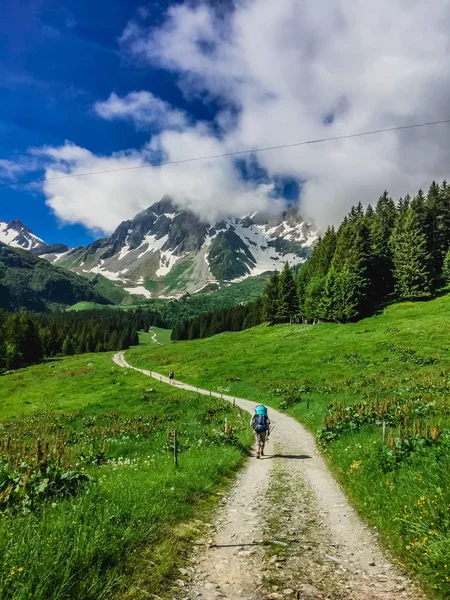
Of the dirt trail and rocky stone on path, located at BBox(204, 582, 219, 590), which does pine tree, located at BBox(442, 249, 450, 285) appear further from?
rocky stone on path, located at BBox(204, 582, 219, 590)

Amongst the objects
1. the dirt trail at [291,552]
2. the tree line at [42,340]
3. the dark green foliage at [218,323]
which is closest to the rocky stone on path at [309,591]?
the dirt trail at [291,552]

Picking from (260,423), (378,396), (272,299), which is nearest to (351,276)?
(272,299)

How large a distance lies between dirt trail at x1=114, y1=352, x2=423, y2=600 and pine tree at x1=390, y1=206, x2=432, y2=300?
7902cm

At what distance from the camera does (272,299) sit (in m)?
105

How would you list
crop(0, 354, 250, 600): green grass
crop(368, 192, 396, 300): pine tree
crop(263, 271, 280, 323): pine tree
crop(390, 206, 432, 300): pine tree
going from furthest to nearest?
crop(263, 271, 280, 323): pine tree → crop(368, 192, 396, 300): pine tree → crop(390, 206, 432, 300): pine tree → crop(0, 354, 250, 600): green grass

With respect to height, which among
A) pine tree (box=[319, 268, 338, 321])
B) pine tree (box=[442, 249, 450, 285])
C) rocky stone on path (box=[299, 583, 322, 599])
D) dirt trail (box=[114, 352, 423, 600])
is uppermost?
pine tree (box=[442, 249, 450, 285])

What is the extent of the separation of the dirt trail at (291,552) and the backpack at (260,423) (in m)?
5.04

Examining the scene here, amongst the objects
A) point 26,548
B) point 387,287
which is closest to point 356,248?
point 387,287

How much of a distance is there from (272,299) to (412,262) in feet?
121

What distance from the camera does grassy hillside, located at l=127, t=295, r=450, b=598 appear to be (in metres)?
7.54

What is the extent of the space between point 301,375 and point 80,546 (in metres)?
41.3

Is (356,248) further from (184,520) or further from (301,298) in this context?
(184,520)

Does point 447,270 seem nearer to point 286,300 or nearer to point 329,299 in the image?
point 329,299

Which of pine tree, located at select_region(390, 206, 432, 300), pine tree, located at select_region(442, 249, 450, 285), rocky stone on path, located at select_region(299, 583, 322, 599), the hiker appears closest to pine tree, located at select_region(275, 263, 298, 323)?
pine tree, located at select_region(390, 206, 432, 300)
